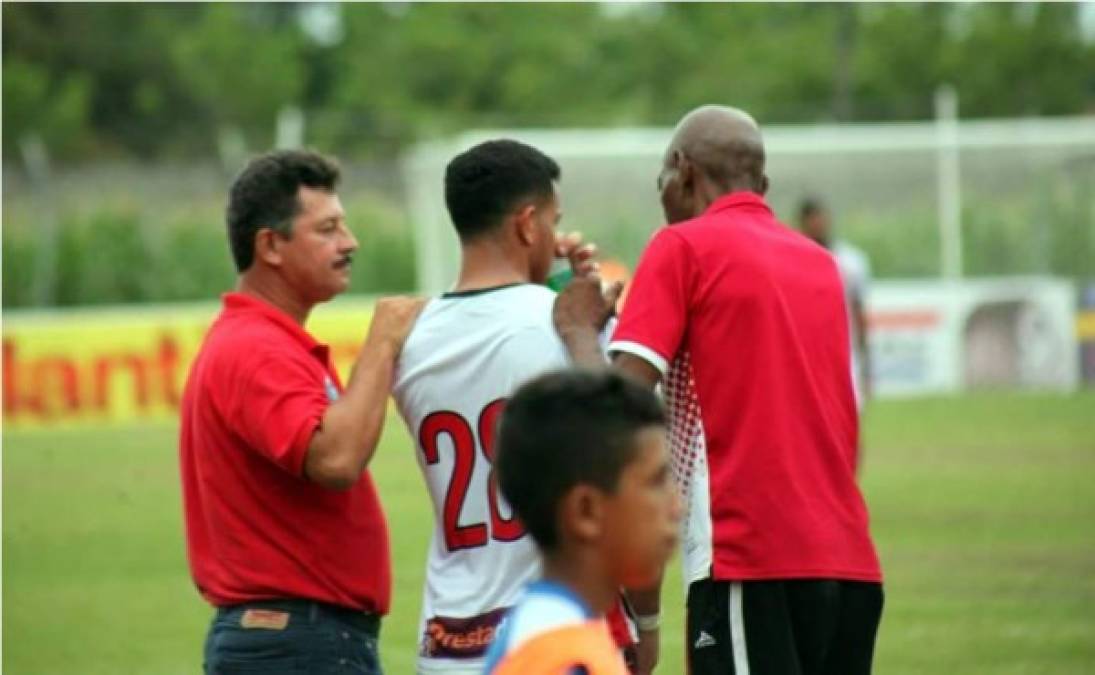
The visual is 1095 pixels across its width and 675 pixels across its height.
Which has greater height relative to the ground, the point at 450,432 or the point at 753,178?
the point at 753,178

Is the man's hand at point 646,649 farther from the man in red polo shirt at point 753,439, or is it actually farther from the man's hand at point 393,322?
the man's hand at point 393,322

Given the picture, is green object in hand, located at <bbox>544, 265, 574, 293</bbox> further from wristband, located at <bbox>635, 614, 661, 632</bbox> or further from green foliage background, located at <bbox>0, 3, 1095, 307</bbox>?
green foliage background, located at <bbox>0, 3, 1095, 307</bbox>

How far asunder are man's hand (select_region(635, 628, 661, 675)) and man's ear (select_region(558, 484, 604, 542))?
75.1 inches

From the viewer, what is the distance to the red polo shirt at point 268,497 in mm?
5676

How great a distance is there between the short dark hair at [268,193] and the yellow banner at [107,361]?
2182 cm

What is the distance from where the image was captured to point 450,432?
575 centimetres

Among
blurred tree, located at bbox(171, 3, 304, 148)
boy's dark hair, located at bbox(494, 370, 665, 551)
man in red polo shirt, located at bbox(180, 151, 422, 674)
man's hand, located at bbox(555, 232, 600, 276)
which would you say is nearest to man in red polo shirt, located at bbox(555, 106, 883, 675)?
man's hand, located at bbox(555, 232, 600, 276)

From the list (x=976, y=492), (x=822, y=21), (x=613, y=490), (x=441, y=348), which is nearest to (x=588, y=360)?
(x=441, y=348)

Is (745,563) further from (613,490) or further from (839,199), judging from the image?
(839,199)

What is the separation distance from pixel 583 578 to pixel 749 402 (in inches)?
76.3

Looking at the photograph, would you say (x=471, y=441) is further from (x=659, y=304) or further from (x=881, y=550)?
(x=881, y=550)

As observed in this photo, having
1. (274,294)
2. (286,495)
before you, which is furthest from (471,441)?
(274,294)

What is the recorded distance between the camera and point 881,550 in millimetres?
15031

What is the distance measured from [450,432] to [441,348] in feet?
0.69
